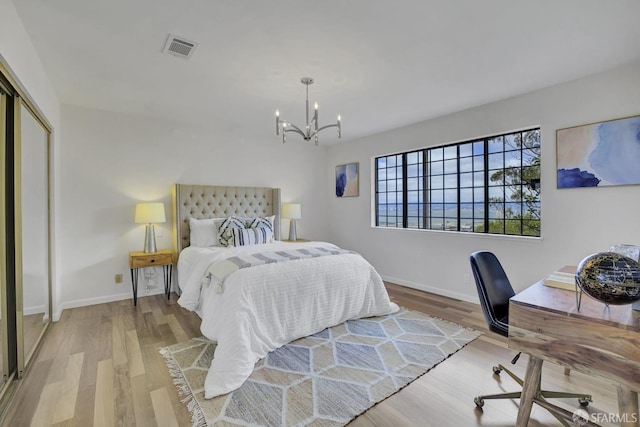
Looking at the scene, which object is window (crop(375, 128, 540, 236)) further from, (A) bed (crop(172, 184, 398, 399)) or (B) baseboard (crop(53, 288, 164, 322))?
(B) baseboard (crop(53, 288, 164, 322))

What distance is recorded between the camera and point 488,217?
3.75m

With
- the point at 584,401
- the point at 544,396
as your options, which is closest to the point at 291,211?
the point at 544,396

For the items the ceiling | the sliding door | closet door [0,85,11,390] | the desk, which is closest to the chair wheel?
the desk

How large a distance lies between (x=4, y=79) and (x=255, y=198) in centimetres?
325

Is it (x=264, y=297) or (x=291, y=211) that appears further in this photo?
(x=291, y=211)

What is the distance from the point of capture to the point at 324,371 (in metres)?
2.26

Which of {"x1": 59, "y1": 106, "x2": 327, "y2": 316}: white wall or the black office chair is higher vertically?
{"x1": 59, "y1": 106, "x2": 327, "y2": 316}: white wall

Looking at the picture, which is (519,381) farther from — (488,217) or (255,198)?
(255,198)

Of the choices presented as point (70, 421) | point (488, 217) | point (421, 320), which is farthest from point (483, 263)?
point (70, 421)

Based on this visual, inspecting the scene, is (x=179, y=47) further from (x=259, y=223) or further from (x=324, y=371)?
(x=324, y=371)

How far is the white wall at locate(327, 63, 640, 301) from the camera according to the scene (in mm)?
2693

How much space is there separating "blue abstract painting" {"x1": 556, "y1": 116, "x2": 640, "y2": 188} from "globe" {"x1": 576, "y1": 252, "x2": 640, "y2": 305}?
6.65 feet

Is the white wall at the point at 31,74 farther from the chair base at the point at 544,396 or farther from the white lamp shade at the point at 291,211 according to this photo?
the chair base at the point at 544,396

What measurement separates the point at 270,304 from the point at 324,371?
70 cm
